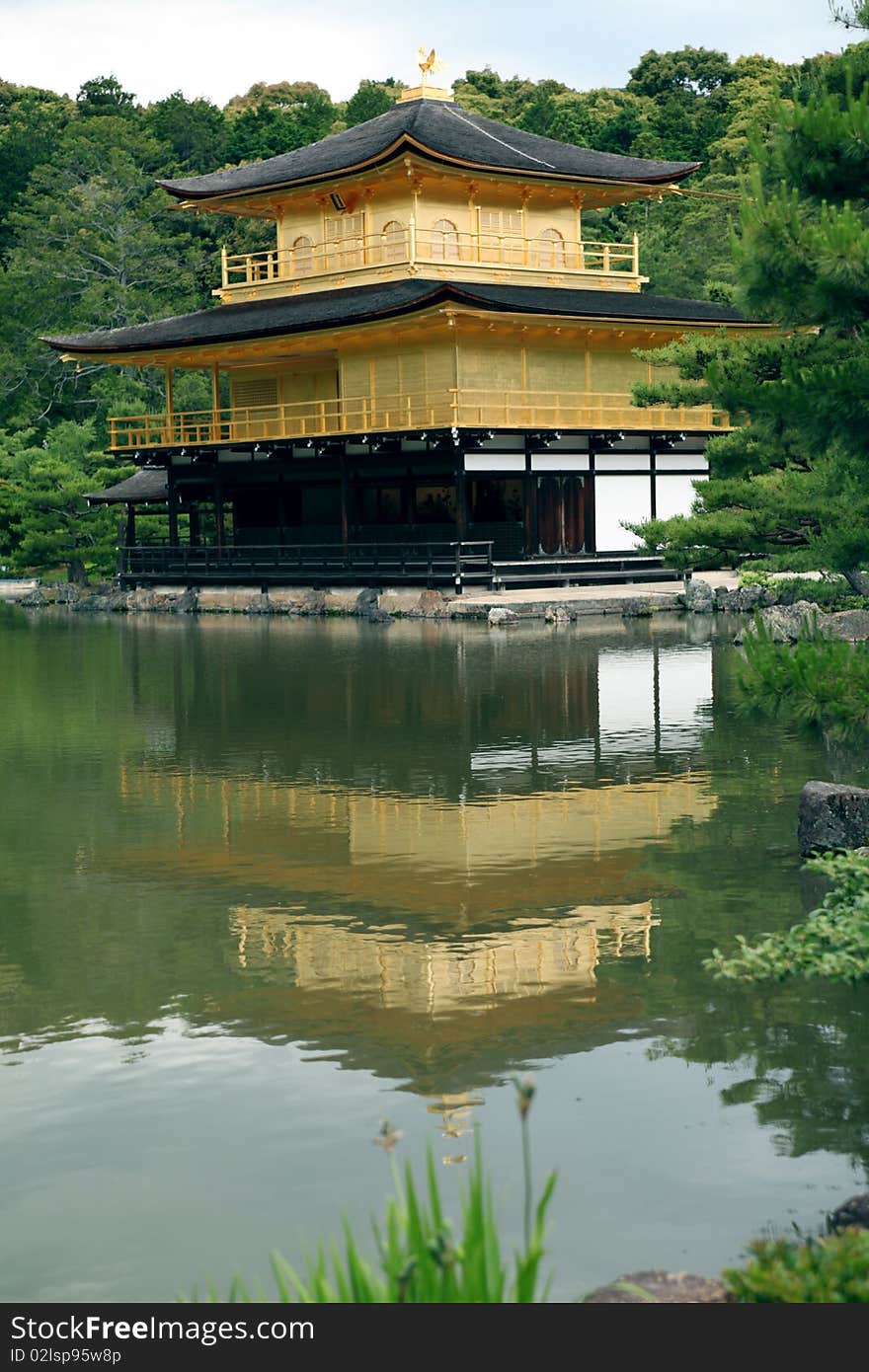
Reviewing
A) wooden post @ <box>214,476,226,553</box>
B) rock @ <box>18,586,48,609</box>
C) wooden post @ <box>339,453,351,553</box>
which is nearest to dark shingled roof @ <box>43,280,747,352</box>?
wooden post @ <box>339,453,351,553</box>

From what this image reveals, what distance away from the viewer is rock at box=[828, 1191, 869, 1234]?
19.9 feet

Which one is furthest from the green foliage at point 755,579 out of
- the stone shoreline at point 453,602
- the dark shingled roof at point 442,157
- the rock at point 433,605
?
the dark shingled roof at point 442,157

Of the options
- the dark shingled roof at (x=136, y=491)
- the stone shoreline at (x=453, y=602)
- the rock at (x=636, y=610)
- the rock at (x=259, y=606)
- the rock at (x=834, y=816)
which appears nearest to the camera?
the rock at (x=834, y=816)

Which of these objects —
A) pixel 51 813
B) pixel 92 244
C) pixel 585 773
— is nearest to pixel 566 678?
pixel 585 773

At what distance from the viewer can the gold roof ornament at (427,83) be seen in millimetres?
50062

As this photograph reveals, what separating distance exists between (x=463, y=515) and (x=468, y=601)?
3.16 metres

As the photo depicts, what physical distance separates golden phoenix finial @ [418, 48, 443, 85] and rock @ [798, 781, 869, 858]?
4136 centimetres

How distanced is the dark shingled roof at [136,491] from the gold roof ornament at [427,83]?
42.6ft

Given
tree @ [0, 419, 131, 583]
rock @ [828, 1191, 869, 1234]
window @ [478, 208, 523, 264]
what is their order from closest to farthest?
rock @ [828, 1191, 869, 1234]
window @ [478, 208, 523, 264]
tree @ [0, 419, 131, 583]

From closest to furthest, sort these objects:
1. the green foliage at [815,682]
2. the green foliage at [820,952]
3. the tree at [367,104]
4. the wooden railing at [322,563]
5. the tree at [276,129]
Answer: the green foliage at [820,952] < the green foliage at [815,682] < the wooden railing at [322,563] < the tree at [367,104] < the tree at [276,129]

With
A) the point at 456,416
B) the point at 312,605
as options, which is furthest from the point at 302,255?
the point at 312,605

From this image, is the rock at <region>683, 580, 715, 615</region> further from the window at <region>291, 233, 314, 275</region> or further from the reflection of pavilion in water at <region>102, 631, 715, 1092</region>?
the reflection of pavilion in water at <region>102, 631, 715, 1092</region>

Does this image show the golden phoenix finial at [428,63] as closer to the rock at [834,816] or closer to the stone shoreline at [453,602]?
the stone shoreline at [453,602]

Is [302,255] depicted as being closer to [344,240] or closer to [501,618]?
[344,240]
